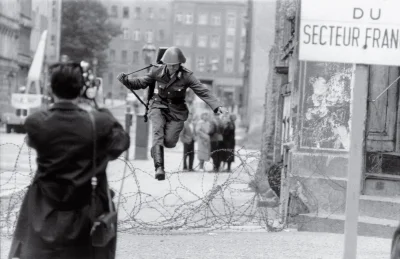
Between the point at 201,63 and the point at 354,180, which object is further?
the point at 201,63

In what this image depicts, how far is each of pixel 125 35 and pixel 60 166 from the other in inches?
3923

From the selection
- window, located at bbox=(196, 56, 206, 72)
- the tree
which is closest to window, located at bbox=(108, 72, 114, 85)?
window, located at bbox=(196, 56, 206, 72)

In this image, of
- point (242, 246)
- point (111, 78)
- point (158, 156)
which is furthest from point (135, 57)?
point (242, 246)

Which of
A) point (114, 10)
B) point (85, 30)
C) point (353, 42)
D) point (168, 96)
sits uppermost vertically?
point (114, 10)

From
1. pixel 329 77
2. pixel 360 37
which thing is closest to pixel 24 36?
pixel 329 77

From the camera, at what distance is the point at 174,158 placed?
30.5 m

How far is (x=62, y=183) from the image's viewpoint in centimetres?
514

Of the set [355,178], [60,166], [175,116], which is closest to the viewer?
[60,166]

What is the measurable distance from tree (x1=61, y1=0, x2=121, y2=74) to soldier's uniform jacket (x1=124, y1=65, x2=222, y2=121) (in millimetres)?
73312

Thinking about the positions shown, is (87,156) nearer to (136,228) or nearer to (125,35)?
(136,228)

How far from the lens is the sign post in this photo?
582 cm

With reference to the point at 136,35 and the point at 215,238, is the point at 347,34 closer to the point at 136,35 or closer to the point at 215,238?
the point at 215,238

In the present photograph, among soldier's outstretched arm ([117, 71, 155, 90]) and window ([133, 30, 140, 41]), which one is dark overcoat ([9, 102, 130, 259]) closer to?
soldier's outstretched arm ([117, 71, 155, 90])

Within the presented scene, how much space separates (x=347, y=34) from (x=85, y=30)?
79190mm
